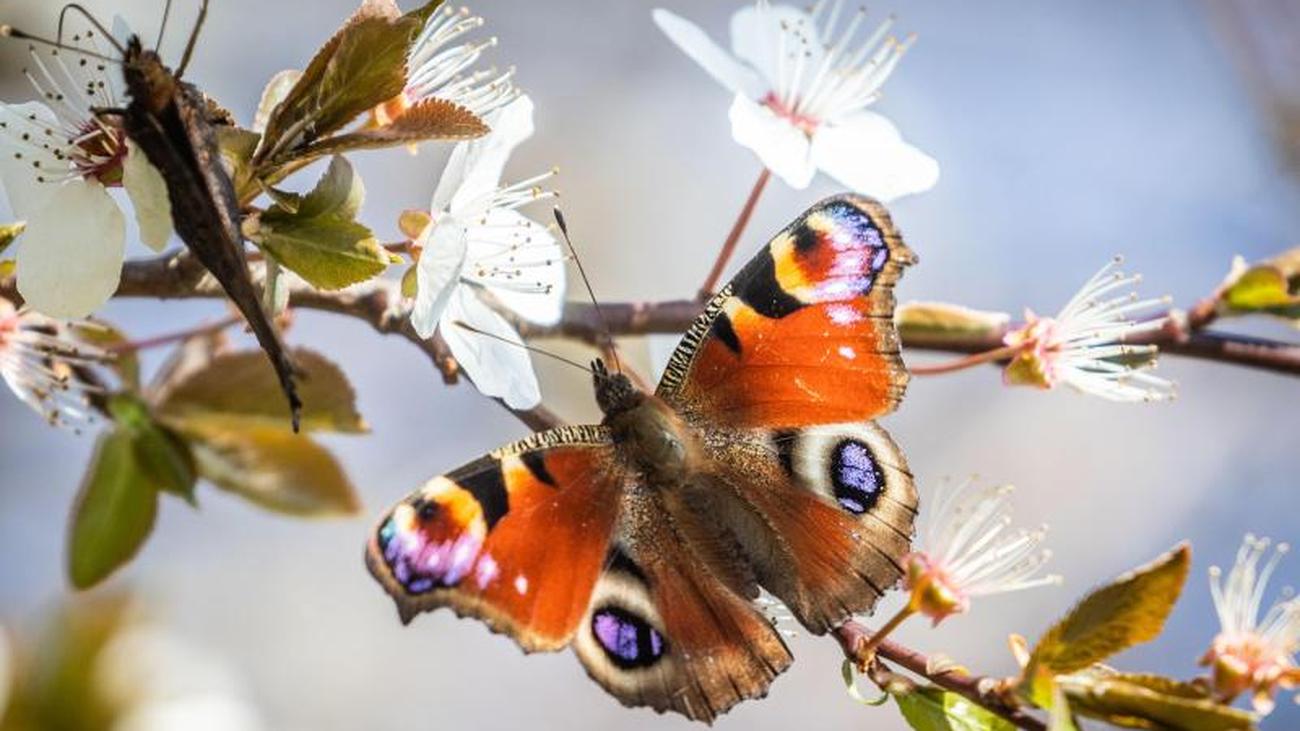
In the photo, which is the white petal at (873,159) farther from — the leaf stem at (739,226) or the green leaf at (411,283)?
the green leaf at (411,283)

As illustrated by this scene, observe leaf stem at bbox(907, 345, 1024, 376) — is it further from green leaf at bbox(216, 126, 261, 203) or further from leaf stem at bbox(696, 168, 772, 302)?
green leaf at bbox(216, 126, 261, 203)

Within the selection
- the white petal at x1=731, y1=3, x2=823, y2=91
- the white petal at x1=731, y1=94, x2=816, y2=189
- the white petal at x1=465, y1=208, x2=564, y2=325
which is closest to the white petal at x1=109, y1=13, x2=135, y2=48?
the white petal at x1=465, y1=208, x2=564, y2=325

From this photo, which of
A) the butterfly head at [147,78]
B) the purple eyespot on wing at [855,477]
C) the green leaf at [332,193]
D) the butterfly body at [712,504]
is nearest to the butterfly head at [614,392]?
the butterfly body at [712,504]

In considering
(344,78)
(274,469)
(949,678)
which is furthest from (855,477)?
(274,469)

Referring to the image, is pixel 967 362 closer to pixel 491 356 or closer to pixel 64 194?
pixel 491 356

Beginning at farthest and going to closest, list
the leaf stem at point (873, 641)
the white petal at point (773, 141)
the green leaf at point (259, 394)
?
the green leaf at point (259, 394), the white petal at point (773, 141), the leaf stem at point (873, 641)

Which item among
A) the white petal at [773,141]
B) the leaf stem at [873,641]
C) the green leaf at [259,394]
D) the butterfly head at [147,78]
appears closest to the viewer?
the butterfly head at [147,78]
